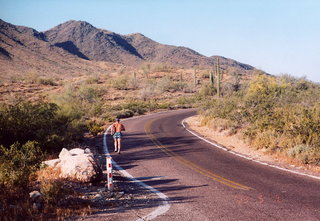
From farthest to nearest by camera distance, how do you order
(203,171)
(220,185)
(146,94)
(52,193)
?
(146,94) < (203,171) < (220,185) < (52,193)

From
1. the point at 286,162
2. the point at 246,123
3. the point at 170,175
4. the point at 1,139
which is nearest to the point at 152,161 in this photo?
the point at 170,175

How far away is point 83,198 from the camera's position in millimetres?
6594

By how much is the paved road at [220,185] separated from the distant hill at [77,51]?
251ft

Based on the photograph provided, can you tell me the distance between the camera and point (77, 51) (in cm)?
14975

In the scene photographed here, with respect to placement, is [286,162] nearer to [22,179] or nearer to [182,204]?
[182,204]

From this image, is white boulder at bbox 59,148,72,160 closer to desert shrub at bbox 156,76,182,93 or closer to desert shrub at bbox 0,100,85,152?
desert shrub at bbox 0,100,85,152

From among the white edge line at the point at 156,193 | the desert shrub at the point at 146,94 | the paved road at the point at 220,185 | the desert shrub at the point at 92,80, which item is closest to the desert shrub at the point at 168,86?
the desert shrub at the point at 146,94

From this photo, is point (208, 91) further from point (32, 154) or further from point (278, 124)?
point (32, 154)

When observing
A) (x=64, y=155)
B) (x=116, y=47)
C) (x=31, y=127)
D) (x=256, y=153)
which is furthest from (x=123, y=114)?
(x=116, y=47)

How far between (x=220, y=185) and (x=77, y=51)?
154105mm

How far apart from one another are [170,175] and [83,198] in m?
3.09

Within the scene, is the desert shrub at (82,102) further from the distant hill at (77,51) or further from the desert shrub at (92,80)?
the distant hill at (77,51)

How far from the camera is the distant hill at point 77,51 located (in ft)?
311

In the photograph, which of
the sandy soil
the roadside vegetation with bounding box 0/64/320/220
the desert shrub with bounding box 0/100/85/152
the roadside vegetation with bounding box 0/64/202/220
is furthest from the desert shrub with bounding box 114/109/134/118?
the desert shrub with bounding box 0/100/85/152
